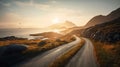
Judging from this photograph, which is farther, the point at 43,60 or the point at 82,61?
the point at 43,60

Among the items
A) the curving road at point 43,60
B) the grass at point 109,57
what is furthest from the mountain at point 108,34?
the curving road at point 43,60

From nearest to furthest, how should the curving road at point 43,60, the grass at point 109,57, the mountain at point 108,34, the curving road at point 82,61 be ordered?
1. the curving road at point 43,60
2. the curving road at point 82,61
3. the grass at point 109,57
4. the mountain at point 108,34

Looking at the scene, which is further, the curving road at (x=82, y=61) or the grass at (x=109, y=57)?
the grass at (x=109, y=57)

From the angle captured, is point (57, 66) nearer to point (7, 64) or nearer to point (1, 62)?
point (7, 64)

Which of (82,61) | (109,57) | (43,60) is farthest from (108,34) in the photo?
(43,60)

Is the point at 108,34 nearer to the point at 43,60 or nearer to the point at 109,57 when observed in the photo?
the point at 109,57

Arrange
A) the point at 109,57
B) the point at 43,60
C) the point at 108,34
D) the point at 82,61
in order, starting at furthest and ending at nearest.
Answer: the point at 108,34, the point at 109,57, the point at 43,60, the point at 82,61

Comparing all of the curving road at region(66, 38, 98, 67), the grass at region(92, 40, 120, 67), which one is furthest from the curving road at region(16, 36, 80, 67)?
the grass at region(92, 40, 120, 67)

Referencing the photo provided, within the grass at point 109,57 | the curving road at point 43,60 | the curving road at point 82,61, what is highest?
A: the curving road at point 43,60

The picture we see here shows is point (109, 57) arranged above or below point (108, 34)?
below

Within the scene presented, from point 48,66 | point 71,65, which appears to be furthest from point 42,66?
point 71,65

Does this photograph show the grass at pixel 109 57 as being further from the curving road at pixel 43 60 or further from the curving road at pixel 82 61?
the curving road at pixel 43 60

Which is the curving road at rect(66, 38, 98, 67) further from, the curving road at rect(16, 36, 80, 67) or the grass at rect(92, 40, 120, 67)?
the curving road at rect(16, 36, 80, 67)

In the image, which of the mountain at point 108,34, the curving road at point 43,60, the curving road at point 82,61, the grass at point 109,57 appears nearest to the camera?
the curving road at point 43,60
